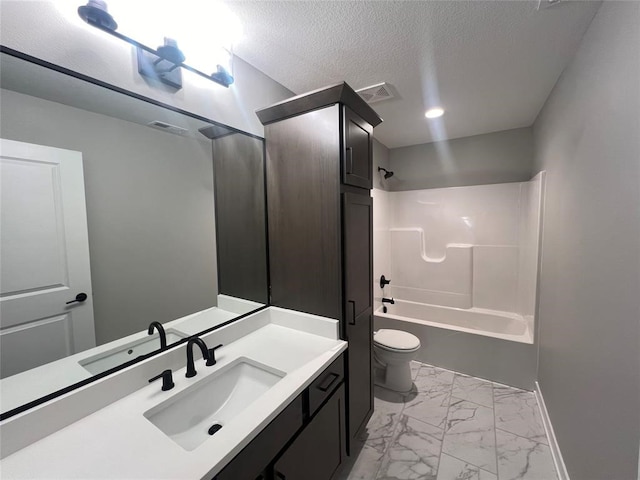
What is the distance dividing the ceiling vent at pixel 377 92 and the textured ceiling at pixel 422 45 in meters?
0.04

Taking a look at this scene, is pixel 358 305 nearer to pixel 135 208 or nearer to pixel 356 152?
pixel 356 152

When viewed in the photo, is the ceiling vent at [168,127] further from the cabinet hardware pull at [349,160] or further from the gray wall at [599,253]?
the gray wall at [599,253]

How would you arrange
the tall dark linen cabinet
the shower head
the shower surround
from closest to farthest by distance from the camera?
1. the tall dark linen cabinet
2. the shower surround
3. the shower head

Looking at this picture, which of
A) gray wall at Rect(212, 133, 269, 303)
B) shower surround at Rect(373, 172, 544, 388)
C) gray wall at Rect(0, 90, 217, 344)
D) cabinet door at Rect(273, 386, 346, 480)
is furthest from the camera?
shower surround at Rect(373, 172, 544, 388)

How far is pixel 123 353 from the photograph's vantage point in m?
1.06

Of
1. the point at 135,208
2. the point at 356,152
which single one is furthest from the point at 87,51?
the point at 356,152

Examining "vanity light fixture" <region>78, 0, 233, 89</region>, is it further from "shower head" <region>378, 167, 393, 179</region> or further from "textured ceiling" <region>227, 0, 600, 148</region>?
"shower head" <region>378, 167, 393, 179</region>

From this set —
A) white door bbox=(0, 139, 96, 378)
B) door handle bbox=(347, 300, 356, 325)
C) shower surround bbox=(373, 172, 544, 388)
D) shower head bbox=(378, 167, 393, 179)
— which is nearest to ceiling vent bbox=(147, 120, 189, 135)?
white door bbox=(0, 139, 96, 378)

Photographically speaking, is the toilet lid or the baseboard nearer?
the baseboard

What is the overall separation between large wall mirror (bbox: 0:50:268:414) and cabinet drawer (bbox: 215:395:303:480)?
62 centimetres

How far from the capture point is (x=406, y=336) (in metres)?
2.42

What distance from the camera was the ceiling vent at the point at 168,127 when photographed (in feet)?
3.78

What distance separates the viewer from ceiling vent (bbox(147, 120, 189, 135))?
3.78ft

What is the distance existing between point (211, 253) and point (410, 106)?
1987 mm
